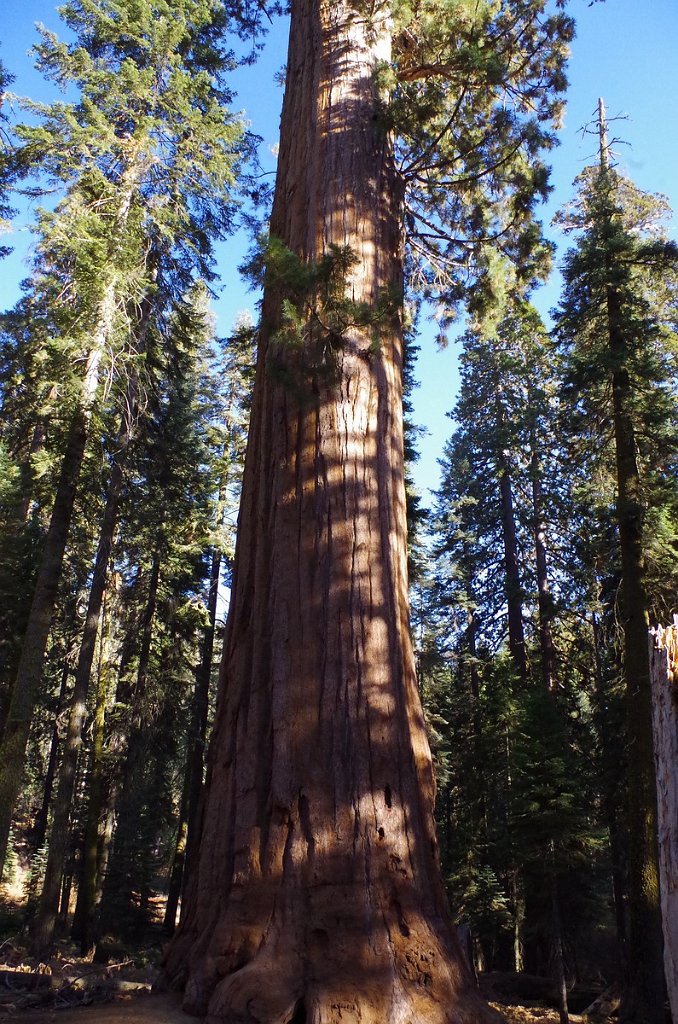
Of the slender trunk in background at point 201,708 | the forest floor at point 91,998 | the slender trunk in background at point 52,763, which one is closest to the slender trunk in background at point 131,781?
the slender trunk in background at point 201,708

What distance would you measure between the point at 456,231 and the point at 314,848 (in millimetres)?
7187

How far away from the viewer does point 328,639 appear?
150 inches

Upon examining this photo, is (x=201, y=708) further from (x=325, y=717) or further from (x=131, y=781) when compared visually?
(x=325, y=717)

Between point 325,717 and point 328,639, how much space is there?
1.33 ft

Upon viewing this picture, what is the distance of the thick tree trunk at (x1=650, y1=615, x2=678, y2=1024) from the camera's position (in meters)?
3.30

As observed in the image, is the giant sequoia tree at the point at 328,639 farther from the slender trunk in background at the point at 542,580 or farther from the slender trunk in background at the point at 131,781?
the slender trunk in background at the point at 542,580

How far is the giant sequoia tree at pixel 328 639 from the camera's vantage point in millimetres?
3100

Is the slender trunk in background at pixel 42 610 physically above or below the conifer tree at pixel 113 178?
below

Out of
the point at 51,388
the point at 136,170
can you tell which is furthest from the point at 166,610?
the point at 136,170

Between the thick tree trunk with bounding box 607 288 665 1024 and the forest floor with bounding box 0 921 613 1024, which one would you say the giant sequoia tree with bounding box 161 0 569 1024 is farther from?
the thick tree trunk with bounding box 607 288 665 1024

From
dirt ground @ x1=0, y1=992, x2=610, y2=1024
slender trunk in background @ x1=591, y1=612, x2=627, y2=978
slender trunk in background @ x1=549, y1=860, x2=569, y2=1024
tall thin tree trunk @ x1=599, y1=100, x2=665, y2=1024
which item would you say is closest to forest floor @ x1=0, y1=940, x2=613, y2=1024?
dirt ground @ x1=0, y1=992, x2=610, y2=1024

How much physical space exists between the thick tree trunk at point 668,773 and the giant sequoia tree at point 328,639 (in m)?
0.95

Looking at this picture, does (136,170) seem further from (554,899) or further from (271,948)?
(554,899)

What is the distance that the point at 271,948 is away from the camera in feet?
10.2
